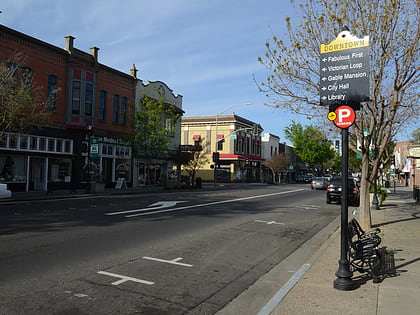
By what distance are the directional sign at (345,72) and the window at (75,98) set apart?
976 inches

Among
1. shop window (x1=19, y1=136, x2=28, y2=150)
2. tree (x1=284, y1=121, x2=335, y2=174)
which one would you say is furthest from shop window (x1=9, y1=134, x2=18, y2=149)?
tree (x1=284, y1=121, x2=335, y2=174)

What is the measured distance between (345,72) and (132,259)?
5.28 m

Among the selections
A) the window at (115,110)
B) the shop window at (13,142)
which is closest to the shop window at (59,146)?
the shop window at (13,142)

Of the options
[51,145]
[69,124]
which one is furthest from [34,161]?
[69,124]

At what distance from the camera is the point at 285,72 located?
11453 millimetres

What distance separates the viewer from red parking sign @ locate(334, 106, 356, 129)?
6027 mm

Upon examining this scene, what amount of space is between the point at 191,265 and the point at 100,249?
2.16m

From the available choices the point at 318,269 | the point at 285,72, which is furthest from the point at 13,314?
the point at 285,72

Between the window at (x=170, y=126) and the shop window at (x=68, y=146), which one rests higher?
the window at (x=170, y=126)

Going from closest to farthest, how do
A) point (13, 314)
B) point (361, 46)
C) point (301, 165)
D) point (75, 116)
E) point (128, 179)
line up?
point (13, 314) < point (361, 46) < point (75, 116) < point (128, 179) < point (301, 165)

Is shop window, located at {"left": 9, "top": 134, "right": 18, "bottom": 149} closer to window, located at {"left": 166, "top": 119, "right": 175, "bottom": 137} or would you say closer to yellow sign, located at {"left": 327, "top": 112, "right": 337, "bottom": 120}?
window, located at {"left": 166, "top": 119, "right": 175, "bottom": 137}

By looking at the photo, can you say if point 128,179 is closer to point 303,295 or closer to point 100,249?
point 100,249

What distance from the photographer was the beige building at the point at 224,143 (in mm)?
57969

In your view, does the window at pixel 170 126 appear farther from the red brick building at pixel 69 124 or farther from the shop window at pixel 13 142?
the shop window at pixel 13 142
